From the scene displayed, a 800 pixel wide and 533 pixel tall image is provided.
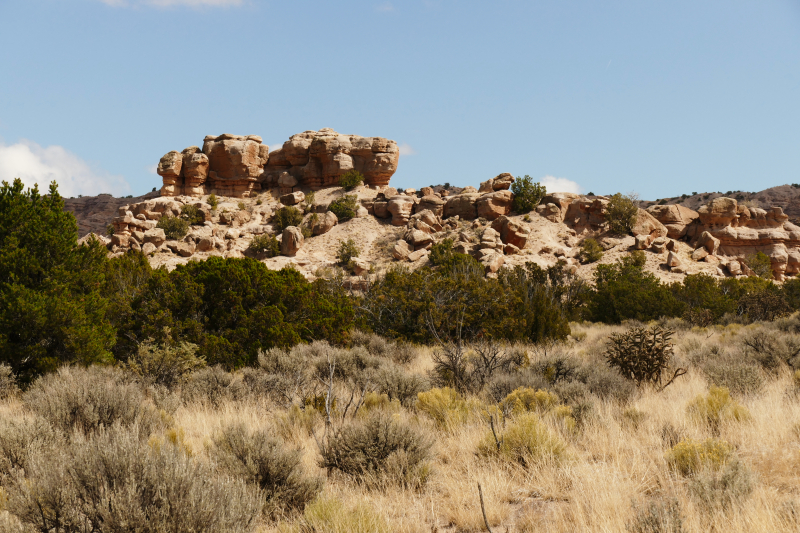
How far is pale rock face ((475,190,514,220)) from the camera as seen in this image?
46.0m

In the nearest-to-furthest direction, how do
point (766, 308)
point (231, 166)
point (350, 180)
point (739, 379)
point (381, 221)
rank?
point (739, 379) → point (766, 308) → point (381, 221) → point (350, 180) → point (231, 166)

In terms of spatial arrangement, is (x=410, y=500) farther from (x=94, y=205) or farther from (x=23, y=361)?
(x=94, y=205)

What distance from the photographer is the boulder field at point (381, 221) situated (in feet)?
133

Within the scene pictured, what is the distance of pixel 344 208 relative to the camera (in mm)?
47625

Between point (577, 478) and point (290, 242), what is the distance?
39.4m

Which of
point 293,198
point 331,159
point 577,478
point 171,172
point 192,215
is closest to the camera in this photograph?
point 577,478

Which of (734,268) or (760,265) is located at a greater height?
(760,265)

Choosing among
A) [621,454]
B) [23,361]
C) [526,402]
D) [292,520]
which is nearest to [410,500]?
[292,520]

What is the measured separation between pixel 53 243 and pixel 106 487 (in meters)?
8.51

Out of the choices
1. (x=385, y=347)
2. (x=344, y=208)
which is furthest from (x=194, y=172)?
(x=385, y=347)

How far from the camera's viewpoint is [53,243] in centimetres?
907

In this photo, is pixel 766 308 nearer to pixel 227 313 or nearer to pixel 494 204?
pixel 227 313

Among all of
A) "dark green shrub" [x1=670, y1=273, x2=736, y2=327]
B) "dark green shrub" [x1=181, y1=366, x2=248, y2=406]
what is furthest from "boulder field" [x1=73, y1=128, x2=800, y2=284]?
"dark green shrub" [x1=181, y1=366, x2=248, y2=406]

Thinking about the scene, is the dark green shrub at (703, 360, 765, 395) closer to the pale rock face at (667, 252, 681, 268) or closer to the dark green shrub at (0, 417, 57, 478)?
the dark green shrub at (0, 417, 57, 478)
